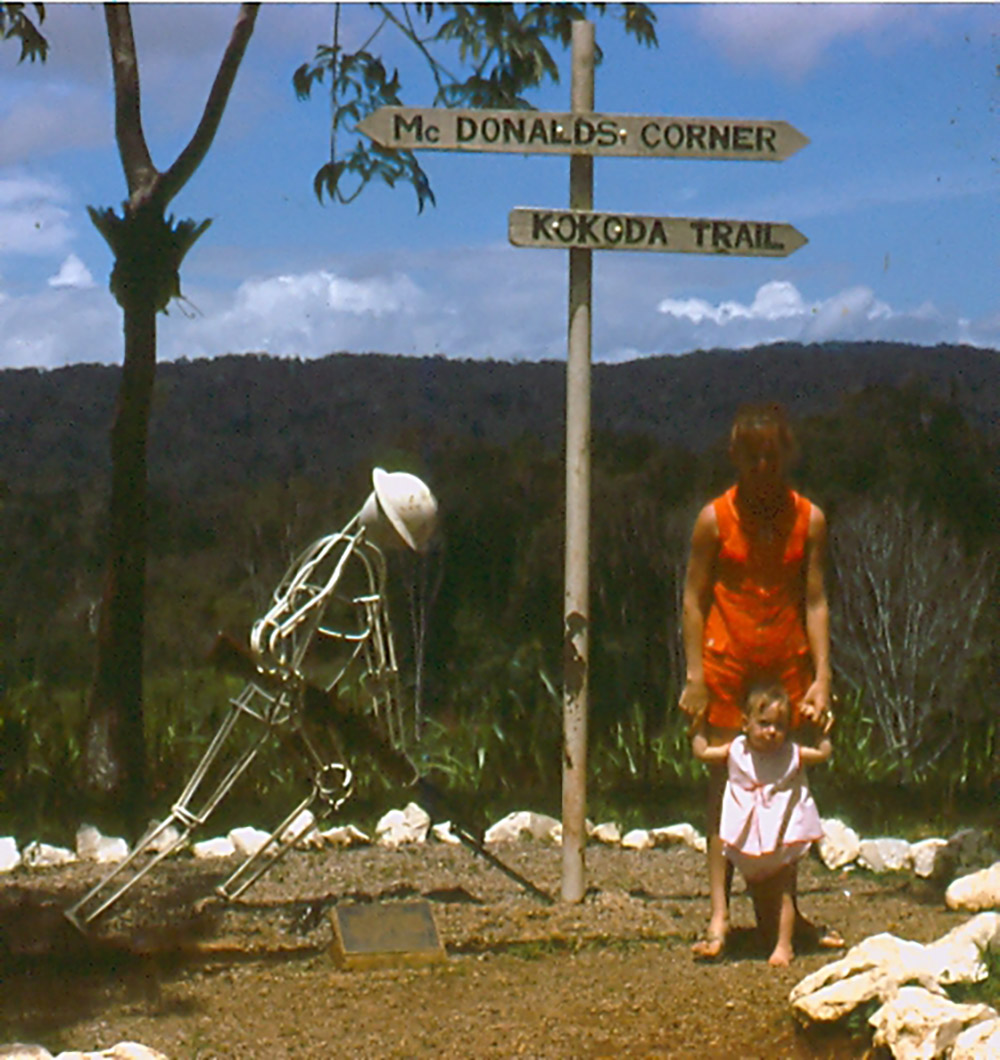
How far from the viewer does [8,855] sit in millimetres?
7242

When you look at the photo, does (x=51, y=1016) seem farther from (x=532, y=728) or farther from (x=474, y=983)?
(x=532, y=728)

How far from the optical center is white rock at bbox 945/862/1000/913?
625 cm

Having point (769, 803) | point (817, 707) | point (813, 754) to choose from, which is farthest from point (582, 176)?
point (769, 803)

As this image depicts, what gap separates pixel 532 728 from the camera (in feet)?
29.9

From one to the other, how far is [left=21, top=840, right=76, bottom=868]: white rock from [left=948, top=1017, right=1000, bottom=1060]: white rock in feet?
14.8

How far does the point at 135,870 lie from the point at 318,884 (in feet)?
2.67

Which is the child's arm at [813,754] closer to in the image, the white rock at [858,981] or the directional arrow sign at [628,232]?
the white rock at [858,981]

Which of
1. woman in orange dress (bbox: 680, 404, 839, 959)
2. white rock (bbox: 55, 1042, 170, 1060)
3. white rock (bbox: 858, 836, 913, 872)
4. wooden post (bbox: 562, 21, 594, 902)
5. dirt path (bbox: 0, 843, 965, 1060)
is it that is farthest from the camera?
white rock (bbox: 858, 836, 913, 872)

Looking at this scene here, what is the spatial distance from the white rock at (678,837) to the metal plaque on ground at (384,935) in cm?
204

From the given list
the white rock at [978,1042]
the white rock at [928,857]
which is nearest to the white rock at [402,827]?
the white rock at [928,857]

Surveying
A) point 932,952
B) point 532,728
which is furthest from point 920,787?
point 932,952

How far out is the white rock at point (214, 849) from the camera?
7.45 metres

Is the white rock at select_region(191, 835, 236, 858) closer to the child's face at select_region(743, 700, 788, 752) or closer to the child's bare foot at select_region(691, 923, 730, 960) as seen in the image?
the child's bare foot at select_region(691, 923, 730, 960)

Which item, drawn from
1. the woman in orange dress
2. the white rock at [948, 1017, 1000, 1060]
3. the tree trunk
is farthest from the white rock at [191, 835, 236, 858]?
the white rock at [948, 1017, 1000, 1060]
